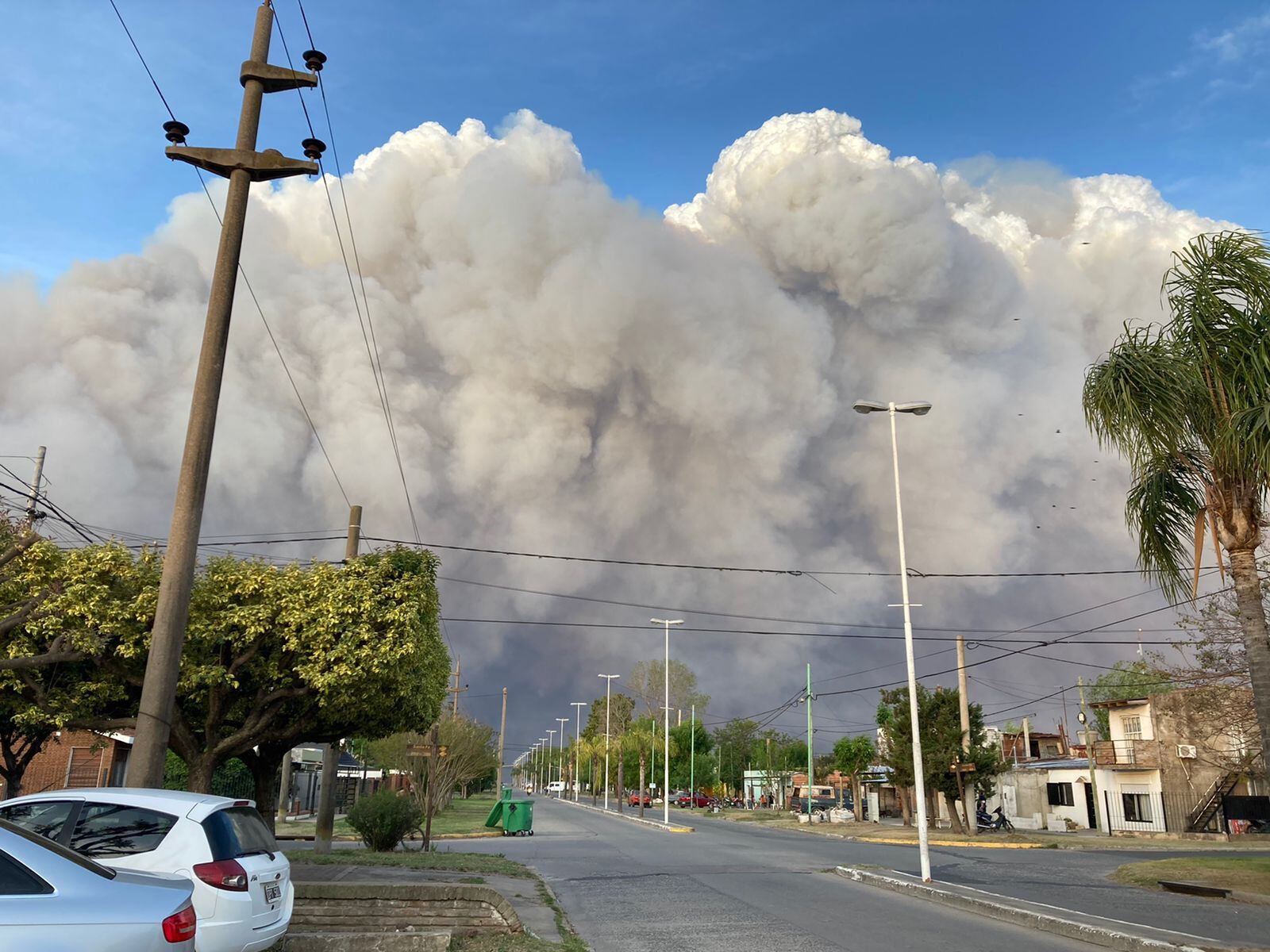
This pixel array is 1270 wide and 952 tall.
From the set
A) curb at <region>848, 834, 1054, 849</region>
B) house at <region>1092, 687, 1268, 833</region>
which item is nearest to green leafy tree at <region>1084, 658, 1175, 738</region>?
house at <region>1092, 687, 1268, 833</region>

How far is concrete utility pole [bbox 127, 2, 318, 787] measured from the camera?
1073 cm

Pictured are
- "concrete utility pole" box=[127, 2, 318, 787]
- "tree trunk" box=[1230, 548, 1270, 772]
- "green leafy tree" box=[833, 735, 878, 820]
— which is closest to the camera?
"concrete utility pole" box=[127, 2, 318, 787]

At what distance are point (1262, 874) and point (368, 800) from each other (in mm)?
19741

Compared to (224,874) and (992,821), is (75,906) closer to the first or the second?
(224,874)

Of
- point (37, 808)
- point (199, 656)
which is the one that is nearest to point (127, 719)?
point (199, 656)

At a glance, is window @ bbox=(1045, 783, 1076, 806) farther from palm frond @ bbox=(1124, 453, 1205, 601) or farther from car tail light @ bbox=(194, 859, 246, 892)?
car tail light @ bbox=(194, 859, 246, 892)

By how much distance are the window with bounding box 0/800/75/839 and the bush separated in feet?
54.1

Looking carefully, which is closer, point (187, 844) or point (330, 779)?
point (187, 844)

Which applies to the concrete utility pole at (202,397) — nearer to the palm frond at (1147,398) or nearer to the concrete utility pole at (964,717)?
the palm frond at (1147,398)

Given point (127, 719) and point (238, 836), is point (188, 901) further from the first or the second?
point (127, 719)

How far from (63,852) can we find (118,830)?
2.79 meters

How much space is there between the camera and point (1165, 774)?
4766 cm

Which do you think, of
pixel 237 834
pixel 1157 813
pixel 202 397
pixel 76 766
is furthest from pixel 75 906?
pixel 1157 813

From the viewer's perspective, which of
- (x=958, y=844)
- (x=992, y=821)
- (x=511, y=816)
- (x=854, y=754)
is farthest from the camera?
(x=854, y=754)
